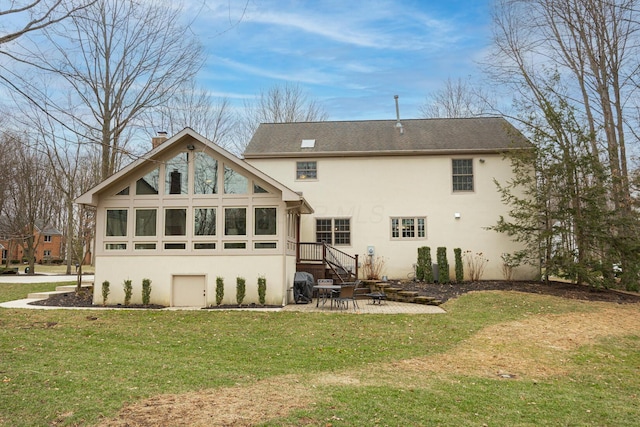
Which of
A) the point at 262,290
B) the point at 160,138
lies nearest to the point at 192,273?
the point at 262,290

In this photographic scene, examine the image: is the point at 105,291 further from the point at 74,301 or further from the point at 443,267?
the point at 443,267

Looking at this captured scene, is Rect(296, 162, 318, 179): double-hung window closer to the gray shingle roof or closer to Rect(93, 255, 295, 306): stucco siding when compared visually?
the gray shingle roof

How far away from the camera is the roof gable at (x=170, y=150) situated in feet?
42.9

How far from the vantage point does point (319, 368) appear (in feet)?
23.0

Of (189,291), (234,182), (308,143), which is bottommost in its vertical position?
(189,291)


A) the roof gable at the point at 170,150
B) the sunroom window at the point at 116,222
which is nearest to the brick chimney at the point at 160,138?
the roof gable at the point at 170,150

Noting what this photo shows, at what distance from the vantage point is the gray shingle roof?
727 inches

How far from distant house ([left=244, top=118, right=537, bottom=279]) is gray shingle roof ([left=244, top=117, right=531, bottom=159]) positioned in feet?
0.22

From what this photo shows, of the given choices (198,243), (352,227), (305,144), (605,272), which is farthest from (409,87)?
(198,243)

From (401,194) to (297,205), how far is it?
20.8ft

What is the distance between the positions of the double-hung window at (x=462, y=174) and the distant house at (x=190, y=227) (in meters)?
8.08

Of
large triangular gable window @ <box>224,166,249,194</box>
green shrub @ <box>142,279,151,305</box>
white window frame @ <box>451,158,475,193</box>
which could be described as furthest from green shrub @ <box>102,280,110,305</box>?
white window frame @ <box>451,158,475,193</box>

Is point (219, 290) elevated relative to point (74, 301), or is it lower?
elevated

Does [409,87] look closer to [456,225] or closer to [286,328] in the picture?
[456,225]
